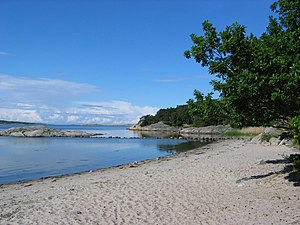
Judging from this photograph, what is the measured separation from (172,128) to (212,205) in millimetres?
112880

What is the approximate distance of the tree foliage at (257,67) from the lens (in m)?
9.08

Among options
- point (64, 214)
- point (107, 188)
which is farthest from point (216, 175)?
point (64, 214)

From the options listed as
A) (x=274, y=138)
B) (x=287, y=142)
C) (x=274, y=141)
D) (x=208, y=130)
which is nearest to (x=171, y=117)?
(x=208, y=130)

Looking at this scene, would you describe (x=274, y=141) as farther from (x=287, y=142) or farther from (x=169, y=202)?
(x=169, y=202)

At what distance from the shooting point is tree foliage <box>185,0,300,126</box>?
9.08 metres

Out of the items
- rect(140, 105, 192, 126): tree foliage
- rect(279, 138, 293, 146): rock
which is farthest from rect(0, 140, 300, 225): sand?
rect(140, 105, 192, 126): tree foliage

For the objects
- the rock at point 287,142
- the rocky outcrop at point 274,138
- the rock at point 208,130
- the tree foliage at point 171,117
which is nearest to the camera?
the rock at point 287,142

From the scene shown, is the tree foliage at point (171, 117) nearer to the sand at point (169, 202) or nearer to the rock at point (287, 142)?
the rock at point (287, 142)

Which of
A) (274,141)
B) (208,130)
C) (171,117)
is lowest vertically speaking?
(274,141)

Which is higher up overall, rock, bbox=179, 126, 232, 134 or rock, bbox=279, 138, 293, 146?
rock, bbox=179, 126, 232, 134

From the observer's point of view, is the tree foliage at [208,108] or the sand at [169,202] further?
the tree foliage at [208,108]

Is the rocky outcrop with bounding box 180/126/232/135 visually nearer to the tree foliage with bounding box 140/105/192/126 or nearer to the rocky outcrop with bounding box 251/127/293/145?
the tree foliage with bounding box 140/105/192/126

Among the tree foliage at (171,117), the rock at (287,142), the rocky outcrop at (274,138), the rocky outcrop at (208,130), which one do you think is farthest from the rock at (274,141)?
the tree foliage at (171,117)

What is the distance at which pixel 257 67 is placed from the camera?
385 inches
